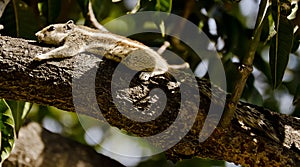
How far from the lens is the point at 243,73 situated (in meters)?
1.84

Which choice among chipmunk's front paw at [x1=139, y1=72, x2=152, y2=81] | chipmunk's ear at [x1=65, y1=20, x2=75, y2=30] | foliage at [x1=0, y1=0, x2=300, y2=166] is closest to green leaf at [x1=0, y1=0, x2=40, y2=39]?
foliage at [x1=0, y1=0, x2=300, y2=166]

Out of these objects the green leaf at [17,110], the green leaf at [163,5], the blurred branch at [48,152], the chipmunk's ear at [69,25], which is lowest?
the blurred branch at [48,152]

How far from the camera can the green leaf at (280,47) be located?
2076 mm

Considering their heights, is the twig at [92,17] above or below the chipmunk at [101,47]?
below

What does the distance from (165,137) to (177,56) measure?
1072mm

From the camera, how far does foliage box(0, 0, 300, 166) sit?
2154 millimetres

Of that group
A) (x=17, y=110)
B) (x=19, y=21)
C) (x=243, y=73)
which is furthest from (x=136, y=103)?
(x=19, y=21)

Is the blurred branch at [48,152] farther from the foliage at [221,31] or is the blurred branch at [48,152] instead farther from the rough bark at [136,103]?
the rough bark at [136,103]

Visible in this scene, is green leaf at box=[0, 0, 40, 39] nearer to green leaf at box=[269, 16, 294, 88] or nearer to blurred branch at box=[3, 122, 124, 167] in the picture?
blurred branch at box=[3, 122, 124, 167]

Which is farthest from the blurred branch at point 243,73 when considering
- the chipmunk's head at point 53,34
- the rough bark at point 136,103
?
the chipmunk's head at point 53,34

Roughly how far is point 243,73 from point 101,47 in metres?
0.52

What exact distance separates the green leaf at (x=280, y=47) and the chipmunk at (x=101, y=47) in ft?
0.99

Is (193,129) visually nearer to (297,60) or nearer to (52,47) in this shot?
(52,47)

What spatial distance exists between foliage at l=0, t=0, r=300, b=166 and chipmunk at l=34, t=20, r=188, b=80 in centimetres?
20
